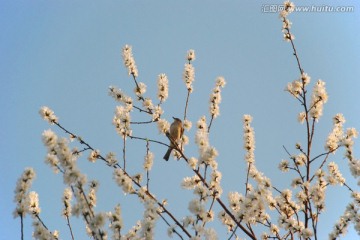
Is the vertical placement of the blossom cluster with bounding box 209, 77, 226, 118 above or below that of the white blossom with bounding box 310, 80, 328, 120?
above

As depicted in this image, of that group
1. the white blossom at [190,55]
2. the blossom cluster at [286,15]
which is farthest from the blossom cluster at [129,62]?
the blossom cluster at [286,15]

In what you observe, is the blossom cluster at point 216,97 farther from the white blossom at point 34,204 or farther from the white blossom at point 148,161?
the white blossom at point 34,204

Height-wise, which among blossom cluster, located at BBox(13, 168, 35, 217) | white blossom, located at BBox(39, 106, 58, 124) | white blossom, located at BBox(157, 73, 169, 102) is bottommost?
blossom cluster, located at BBox(13, 168, 35, 217)

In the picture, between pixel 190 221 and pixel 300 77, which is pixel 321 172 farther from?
pixel 190 221

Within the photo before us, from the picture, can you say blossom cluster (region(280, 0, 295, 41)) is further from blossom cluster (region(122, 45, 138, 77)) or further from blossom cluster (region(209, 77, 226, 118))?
blossom cluster (region(122, 45, 138, 77))

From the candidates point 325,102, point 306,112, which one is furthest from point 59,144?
point 325,102

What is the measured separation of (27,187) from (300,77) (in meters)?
4.01

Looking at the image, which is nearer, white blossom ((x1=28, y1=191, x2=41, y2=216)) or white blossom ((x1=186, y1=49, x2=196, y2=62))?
white blossom ((x1=28, y1=191, x2=41, y2=216))

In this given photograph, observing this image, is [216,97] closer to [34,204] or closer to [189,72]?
[189,72]

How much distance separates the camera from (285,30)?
629 centimetres

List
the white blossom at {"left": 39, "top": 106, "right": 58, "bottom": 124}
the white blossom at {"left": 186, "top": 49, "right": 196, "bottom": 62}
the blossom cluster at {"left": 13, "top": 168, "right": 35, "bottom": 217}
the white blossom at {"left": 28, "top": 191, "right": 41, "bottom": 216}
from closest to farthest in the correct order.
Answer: the blossom cluster at {"left": 13, "top": 168, "right": 35, "bottom": 217}
the white blossom at {"left": 28, "top": 191, "right": 41, "bottom": 216}
the white blossom at {"left": 39, "top": 106, "right": 58, "bottom": 124}
the white blossom at {"left": 186, "top": 49, "right": 196, "bottom": 62}

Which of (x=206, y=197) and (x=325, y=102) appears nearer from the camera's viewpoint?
(x=206, y=197)

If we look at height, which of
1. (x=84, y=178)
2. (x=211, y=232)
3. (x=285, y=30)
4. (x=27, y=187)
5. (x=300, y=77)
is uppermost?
(x=285, y=30)

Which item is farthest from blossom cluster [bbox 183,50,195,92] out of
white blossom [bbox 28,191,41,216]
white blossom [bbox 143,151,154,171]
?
white blossom [bbox 28,191,41,216]
